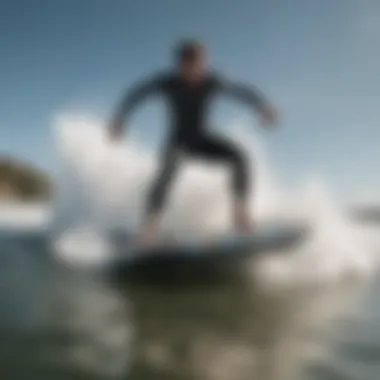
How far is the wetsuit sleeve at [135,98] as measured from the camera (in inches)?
62.3

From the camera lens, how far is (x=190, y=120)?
1.58 m

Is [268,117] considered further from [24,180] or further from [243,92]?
[24,180]

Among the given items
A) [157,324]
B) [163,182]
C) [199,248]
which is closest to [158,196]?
[163,182]

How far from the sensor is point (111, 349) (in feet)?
4.87

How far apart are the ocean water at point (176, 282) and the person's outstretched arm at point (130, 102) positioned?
4 centimetres

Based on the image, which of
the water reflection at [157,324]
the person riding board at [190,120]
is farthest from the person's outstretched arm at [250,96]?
the water reflection at [157,324]

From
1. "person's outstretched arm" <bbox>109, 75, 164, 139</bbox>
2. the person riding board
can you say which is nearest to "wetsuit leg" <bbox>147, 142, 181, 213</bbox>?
the person riding board

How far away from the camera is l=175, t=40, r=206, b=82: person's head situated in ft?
5.14

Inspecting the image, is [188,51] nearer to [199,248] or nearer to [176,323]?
[199,248]

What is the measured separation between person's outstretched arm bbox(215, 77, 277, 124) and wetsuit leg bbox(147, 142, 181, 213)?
0.22 metres

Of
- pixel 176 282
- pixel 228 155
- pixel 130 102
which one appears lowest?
pixel 176 282

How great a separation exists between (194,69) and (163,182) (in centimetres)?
31

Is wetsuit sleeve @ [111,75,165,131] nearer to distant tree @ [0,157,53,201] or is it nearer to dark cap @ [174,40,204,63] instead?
dark cap @ [174,40,204,63]

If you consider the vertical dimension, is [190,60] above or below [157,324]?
above
